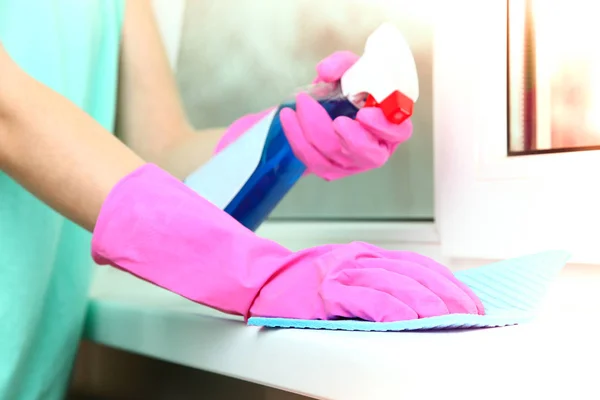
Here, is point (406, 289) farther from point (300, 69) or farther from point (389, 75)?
point (300, 69)

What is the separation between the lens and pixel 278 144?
1.87 ft

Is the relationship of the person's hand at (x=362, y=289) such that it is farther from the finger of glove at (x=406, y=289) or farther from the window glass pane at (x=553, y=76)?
the window glass pane at (x=553, y=76)

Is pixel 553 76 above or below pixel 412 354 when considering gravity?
above

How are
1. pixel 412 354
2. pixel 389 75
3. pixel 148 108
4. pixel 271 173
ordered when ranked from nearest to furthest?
pixel 412 354, pixel 389 75, pixel 271 173, pixel 148 108

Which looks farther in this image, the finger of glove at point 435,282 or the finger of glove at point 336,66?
the finger of glove at point 336,66

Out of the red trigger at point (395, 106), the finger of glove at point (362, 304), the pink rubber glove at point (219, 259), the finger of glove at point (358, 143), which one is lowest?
the finger of glove at point (362, 304)

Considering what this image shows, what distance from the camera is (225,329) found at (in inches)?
16.9

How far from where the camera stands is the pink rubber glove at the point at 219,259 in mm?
369

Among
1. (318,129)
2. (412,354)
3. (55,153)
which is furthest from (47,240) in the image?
(412,354)

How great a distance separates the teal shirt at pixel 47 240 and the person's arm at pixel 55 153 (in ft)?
0.31

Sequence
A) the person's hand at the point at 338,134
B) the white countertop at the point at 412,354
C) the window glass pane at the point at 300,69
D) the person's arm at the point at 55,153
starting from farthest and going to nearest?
1. the window glass pane at the point at 300,69
2. the person's hand at the point at 338,134
3. the person's arm at the point at 55,153
4. the white countertop at the point at 412,354

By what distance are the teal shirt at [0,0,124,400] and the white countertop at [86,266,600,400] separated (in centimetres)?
11

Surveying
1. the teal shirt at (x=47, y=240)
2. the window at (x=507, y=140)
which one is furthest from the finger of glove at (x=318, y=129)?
the teal shirt at (x=47, y=240)

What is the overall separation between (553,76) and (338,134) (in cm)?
18
